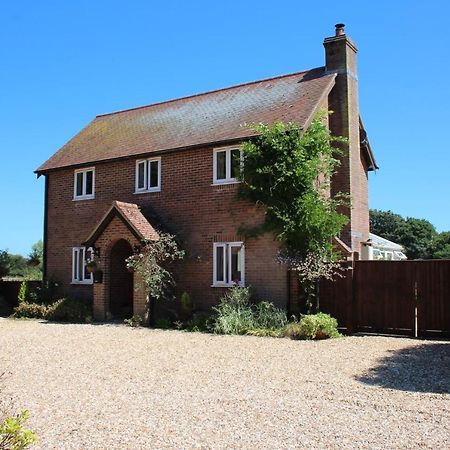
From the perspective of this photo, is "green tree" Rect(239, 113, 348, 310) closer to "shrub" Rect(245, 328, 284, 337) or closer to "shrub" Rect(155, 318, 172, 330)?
"shrub" Rect(245, 328, 284, 337)

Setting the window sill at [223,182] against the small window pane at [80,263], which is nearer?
the window sill at [223,182]

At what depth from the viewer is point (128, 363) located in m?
10.9

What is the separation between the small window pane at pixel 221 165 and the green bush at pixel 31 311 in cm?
879

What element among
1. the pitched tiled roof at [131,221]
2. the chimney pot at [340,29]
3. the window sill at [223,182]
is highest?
the chimney pot at [340,29]

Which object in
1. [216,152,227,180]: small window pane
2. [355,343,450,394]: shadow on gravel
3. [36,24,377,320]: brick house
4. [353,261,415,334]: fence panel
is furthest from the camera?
[216,152,227,180]: small window pane

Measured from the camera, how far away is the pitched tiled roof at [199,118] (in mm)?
18719

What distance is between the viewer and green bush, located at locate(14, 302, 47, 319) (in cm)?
2078

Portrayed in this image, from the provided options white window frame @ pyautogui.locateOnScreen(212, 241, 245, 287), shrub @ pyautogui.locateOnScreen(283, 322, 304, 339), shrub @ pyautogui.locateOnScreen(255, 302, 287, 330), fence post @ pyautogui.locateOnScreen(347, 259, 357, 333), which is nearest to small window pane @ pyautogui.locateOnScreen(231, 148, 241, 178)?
white window frame @ pyautogui.locateOnScreen(212, 241, 245, 287)

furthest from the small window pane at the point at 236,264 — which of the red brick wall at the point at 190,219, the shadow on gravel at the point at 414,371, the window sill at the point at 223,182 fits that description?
the shadow on gravel at the point at 414,371

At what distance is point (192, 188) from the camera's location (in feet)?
62.6

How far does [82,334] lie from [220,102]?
37.2 feet

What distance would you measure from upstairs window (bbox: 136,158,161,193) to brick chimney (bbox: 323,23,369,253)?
22.1ft

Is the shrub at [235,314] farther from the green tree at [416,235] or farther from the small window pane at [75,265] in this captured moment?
the green tree at [416,235]

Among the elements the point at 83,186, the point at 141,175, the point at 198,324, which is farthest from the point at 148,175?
the point at 198,324
